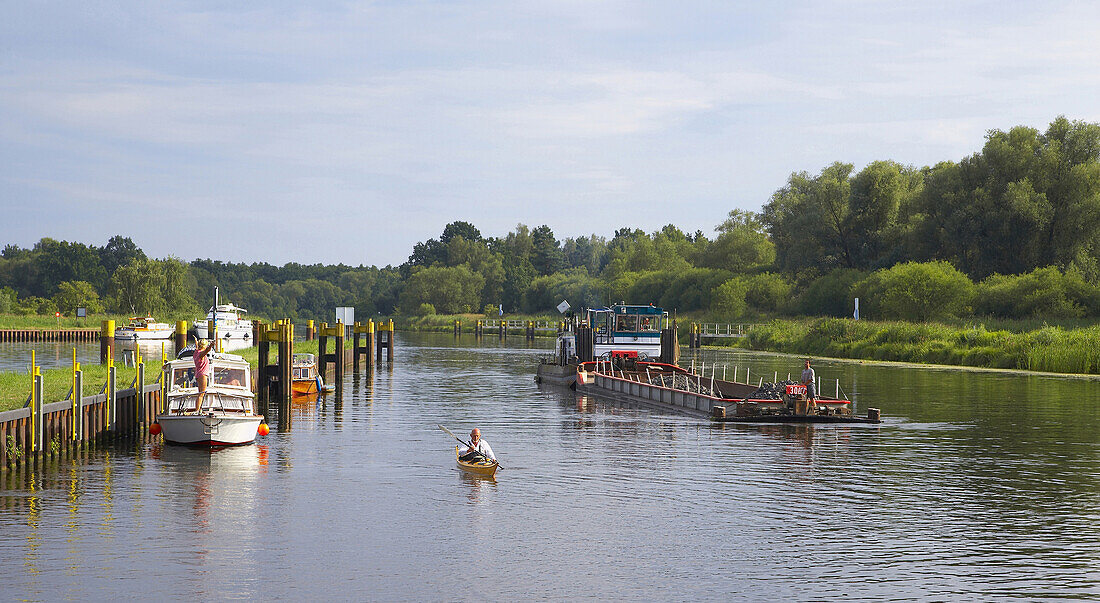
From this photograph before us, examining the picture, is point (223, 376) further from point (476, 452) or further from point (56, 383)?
point (476, 452)

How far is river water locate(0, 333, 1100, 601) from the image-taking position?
19.5 metres

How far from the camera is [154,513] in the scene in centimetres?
2486

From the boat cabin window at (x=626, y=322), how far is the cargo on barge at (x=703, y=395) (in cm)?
294

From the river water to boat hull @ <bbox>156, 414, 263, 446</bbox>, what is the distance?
0.57m

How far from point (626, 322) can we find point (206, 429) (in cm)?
3731

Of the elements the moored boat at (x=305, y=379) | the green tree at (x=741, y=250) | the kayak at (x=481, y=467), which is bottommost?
the kayak at (x=481, y=467)

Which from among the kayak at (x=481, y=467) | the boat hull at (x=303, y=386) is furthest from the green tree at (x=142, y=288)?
the kayak at (x=481, y=467)

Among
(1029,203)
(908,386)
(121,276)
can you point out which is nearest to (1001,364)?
(908,386)

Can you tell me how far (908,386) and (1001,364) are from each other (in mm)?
16408

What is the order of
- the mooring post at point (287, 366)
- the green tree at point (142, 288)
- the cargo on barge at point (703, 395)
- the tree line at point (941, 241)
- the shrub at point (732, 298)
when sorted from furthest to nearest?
the green tree at point (142, 288)
the shrub at point (732, 298)
the tree line at point (941, 241)
the mooring post at point (287, 366)
the cargo on barge at point (703, 395)

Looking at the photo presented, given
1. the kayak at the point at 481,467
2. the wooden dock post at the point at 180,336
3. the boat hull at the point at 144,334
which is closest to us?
the kayak at the point at 481,467

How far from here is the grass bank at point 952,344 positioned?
2808 inches

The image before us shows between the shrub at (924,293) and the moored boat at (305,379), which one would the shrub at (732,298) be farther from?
the moored boat at (305,379)

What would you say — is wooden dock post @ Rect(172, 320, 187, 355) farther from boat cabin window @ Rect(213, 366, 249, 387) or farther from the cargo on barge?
the cargo on barge
